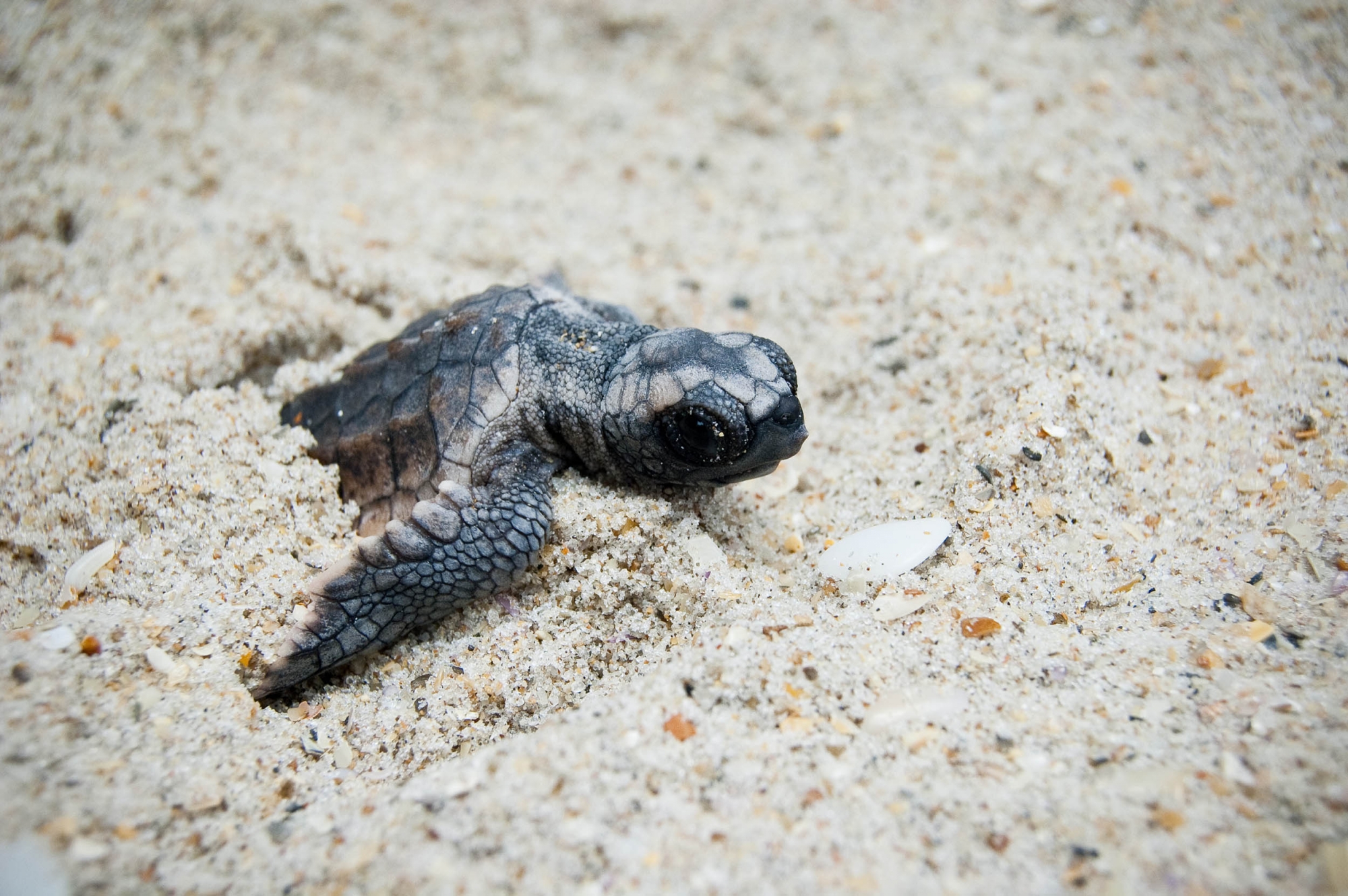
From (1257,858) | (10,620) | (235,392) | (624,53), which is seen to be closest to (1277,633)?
(1257,858)

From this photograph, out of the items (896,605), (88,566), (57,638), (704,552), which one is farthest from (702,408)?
(88,566)

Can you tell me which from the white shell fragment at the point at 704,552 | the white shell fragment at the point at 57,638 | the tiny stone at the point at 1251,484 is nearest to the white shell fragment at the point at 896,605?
the white shell fragment at the point at 704,552

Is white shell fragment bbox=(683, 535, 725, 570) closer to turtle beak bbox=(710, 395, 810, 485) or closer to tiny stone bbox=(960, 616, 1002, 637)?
turtle beak bbox=(710, 395, 810, 485)

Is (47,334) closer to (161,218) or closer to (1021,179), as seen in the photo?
(161,218)

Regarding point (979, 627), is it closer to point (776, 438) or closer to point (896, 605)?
point (896, 605)

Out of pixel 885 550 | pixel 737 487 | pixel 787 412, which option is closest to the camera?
pixel 787 412

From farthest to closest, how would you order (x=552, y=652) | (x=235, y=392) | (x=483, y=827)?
(x=235, y=392), (x=552, y=652), (x=483, y=827)

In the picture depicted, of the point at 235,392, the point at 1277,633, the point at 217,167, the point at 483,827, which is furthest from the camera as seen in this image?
the point at 217,167

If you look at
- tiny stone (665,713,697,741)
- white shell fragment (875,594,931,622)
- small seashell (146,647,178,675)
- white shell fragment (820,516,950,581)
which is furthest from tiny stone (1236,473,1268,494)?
small seashell (146,647,178,675)
